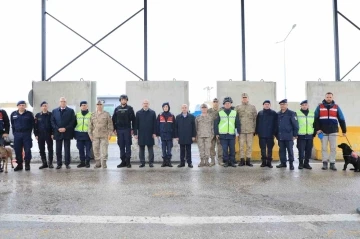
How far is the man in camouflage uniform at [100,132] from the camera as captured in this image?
901 cm

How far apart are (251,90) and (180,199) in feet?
20.5

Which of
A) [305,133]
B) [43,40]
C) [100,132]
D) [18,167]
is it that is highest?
[43,40]

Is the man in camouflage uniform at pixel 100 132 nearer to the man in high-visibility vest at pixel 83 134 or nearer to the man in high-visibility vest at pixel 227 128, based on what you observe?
the man in high-visibility vest at pixel 83 134

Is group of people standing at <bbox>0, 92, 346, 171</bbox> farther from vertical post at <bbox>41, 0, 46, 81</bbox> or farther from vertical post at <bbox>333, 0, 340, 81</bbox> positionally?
vertical post at <bbox>333, 0, 340, 81</bbox>

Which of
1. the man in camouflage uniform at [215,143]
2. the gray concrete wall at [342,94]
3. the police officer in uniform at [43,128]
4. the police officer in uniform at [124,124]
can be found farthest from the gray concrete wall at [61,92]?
the gray concrete wall at [342,94]

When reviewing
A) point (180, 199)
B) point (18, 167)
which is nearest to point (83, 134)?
point (18, 167)

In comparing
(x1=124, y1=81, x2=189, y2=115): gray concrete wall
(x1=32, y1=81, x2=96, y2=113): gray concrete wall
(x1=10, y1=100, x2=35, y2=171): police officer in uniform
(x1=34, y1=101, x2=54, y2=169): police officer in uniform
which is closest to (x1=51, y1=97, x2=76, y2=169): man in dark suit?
(x1=34, y1=101, x2=54, y2=169): police officer in uniform

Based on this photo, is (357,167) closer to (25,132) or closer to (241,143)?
(241,143)

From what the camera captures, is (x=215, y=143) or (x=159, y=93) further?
(x=159, y=93)

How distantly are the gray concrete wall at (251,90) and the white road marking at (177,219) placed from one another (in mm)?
6480

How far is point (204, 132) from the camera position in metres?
9.19

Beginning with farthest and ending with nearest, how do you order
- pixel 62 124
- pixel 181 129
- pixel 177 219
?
1. pixel 181 129
2. pixel 62 124
3. pixel 177 219

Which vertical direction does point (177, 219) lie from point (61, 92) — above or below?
below

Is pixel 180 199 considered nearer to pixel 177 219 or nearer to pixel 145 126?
pixel 177 219
